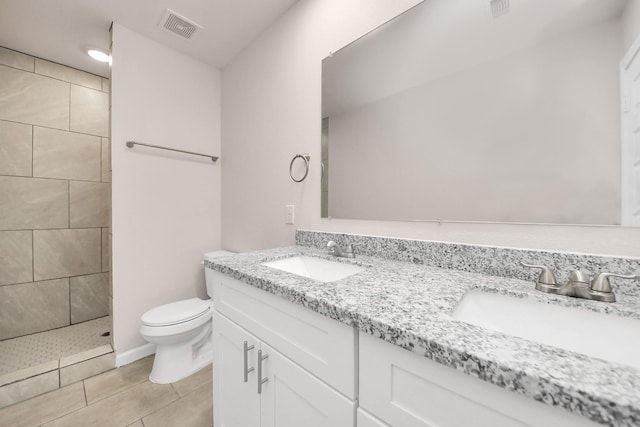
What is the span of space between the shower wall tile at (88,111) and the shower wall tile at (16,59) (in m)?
0.26

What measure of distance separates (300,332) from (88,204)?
2.57 metres

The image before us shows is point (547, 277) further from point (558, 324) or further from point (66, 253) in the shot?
point (66, 253)

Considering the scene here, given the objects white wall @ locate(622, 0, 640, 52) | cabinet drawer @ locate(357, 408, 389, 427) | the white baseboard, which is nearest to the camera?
cabinet drawer @ locate(357, 408, 389, 427)

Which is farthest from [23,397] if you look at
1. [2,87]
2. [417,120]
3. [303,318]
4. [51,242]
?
[417,120]

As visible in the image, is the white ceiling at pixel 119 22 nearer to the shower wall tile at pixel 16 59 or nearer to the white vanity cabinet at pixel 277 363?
the shower wall tile at pixel 16 59

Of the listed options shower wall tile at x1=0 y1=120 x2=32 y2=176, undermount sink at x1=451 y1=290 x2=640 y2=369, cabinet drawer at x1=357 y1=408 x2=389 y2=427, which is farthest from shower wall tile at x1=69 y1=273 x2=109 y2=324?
undermount sink at x1=451 y1=290 x2=640 y2=369

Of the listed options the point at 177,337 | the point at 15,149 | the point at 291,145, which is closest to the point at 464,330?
the point at 291,145

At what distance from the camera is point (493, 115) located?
0.86 meters

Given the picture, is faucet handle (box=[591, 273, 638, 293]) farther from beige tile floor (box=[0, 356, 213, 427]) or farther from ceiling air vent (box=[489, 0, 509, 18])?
beige tile floor (box=[0, 356, 213, 427])

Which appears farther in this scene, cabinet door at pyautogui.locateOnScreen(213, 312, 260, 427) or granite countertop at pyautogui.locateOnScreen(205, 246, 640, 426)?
cabinet door at pyautogui.locateOnScreen(213, 312, 260, 427)

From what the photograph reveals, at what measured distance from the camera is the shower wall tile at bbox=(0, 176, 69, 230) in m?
1.91

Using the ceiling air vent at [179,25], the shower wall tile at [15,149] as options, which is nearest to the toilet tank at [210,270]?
the shower wall tile at [15,149]

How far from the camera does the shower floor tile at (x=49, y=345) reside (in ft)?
5.24

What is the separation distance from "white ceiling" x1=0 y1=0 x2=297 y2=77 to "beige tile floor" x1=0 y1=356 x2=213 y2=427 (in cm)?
229
